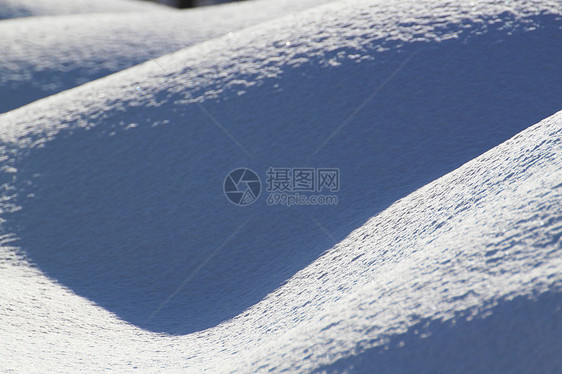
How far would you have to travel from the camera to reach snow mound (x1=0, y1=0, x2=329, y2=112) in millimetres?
4039

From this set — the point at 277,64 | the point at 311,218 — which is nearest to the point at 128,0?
the point at 277,64

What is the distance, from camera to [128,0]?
24.1 feet

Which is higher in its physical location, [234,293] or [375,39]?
[375,39]

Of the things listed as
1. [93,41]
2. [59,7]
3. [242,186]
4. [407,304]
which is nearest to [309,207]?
[242,186]

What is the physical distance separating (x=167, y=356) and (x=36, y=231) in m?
1.14

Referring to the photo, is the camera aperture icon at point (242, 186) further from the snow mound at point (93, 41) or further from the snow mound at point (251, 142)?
the snow mound at point (93, 41)

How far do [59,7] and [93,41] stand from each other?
96.4 inches

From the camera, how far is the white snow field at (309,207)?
4.26 feet

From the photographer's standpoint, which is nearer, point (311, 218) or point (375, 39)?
point (311, 218)

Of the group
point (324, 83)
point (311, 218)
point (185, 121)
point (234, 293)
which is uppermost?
point (324, 83)

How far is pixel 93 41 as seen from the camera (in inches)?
175

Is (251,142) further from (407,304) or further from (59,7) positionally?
(59,7)

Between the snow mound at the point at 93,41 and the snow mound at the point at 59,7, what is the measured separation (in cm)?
120

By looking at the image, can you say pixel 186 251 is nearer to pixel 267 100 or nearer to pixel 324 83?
pixel 267 100
